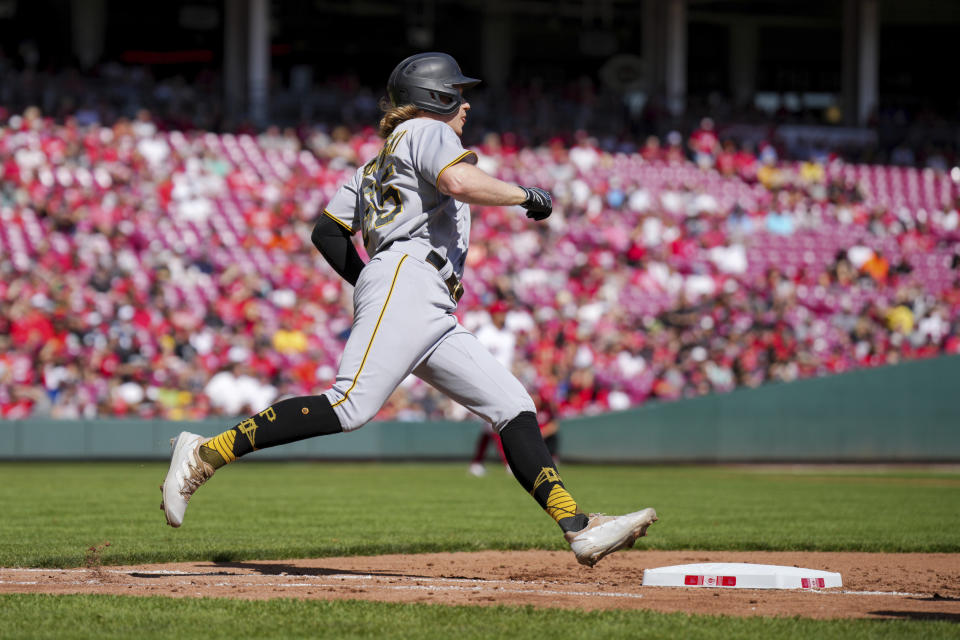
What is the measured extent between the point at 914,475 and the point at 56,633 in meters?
15.0

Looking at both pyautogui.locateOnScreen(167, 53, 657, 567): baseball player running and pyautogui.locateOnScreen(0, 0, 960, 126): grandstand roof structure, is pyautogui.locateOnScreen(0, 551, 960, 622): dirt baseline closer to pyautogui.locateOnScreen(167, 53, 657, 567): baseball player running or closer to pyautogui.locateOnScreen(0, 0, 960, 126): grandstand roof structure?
pyautogui.locateOnScreen(167, 53, 657, 567): baseball player running

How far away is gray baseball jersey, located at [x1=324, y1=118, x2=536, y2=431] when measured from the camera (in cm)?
491

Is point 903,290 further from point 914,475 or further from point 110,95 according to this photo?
point 110,95

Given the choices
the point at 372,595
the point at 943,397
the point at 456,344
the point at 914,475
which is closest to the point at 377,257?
the point at 456,344

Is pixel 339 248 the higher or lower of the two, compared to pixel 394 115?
lower

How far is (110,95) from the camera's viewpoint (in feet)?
76.3

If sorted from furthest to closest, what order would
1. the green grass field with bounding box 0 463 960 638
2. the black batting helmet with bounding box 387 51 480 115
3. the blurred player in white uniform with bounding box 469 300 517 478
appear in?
the blurred player in white uniform with bounding box 469 300 517 478 < the black batting helmet with bounding box 387 51 480 115 < the green grass field with bounding box 0 463 960 638

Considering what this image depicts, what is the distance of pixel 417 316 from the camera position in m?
4.95

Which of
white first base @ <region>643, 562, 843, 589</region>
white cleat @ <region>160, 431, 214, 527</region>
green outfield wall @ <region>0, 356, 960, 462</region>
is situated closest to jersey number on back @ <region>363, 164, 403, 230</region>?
white cleat @ <region>160, 431, 214, 527</region>

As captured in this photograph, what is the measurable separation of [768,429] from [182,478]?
51.7ft

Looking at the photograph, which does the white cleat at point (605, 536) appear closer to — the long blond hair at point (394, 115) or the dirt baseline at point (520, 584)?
the dirt baseline at point (520, 584)

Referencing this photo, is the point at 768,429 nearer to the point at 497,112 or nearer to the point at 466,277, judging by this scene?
the point at 466,277

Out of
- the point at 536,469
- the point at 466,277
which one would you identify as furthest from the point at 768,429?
the point at 536,469

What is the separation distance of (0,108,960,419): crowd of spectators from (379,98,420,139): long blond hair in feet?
38.3
